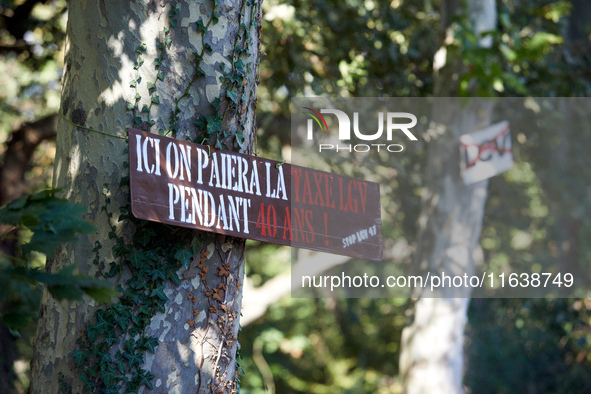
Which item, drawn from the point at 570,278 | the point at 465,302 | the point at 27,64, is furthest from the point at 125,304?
the point at 570,278

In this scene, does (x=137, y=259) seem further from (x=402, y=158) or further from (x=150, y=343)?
(x=402, y=158)

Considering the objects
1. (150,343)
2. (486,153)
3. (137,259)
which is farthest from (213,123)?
(486,153)

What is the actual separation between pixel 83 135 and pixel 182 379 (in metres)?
0.73

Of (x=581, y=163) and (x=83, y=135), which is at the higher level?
(x=581, y=163)

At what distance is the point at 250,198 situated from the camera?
169 centimetres

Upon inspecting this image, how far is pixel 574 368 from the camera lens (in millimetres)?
6520

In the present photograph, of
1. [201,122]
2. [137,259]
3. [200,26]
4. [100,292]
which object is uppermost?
[200,26]

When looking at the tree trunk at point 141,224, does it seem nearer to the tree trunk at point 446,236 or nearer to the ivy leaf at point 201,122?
the ivy leaf at point 201,122

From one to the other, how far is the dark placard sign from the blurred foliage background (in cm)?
187

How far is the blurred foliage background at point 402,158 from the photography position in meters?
4.83

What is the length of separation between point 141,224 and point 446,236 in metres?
3.28

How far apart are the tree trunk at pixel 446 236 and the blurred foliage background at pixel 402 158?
0.77 ft

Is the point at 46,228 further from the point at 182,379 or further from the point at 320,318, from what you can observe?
the point at 320,318

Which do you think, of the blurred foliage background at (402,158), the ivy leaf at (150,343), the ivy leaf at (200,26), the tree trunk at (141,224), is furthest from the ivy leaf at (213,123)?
the blurred foliage background at (402,158)
